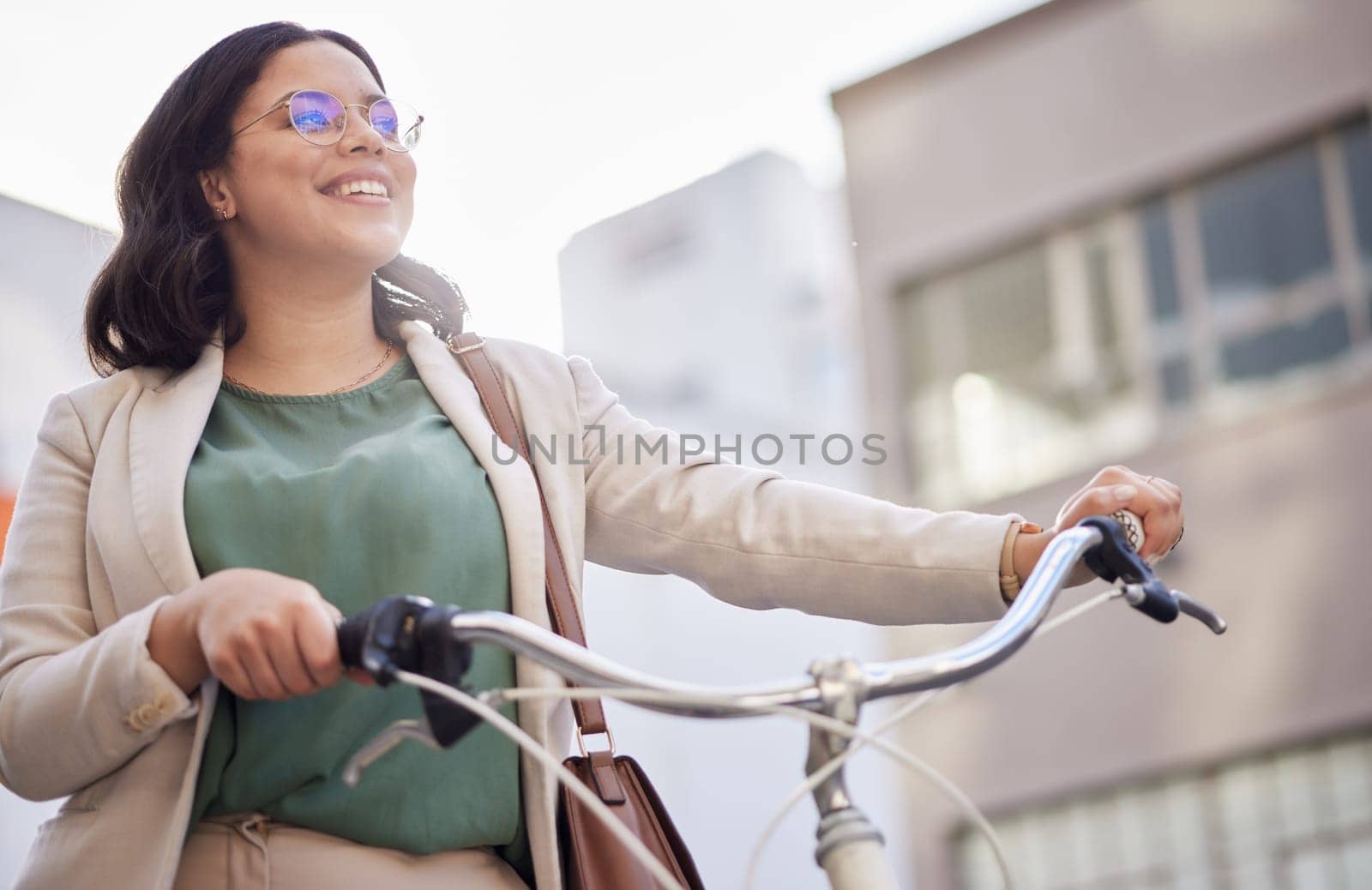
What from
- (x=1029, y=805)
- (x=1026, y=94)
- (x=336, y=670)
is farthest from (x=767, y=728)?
(x=336, y=670)

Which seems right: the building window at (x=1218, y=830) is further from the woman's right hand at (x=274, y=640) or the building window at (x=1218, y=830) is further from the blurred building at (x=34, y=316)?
the woman's right hand at (x=274, y=640)

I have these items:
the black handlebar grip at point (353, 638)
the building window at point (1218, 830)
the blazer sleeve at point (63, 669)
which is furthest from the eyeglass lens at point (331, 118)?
the building window at point (1218, 830)

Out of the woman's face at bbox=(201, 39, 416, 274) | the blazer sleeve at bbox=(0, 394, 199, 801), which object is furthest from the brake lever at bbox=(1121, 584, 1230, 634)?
the woman's face at bbox=(201, 39, 416, 274)

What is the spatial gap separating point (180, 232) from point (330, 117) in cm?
28

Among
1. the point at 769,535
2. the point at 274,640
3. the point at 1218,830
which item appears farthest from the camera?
the point at 1218,830

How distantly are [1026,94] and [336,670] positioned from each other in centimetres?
999

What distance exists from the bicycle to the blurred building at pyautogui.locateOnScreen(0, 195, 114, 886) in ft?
5.65

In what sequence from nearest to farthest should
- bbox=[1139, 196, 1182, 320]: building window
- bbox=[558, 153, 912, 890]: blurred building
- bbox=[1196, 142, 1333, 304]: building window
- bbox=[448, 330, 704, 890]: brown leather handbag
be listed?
bbox=[448, 330, 704, 890]: brown leather handbag, bbox=[1196, 142, 1333, 304]: building window, bbox=[1139, 196, 1182, 320]: building window, bbox=[558, 153, 912, 890]: blurred building

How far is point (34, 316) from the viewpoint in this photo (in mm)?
2980

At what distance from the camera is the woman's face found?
6.95ft

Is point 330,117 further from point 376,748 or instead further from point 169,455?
point 376,748

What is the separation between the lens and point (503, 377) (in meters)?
2.21

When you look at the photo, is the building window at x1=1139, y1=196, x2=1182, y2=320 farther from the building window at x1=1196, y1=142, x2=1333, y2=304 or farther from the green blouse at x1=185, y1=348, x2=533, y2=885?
the green blouse at x1=185, y1=348, x2=533, y2=885

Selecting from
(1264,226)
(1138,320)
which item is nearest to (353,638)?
(1264,226)
